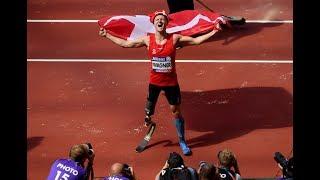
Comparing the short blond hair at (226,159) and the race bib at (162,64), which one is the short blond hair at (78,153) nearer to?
the short blond hair at (226,159)

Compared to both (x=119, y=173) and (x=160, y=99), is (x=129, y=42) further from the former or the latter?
(x=119, y=173)

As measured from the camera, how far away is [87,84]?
38.0ft

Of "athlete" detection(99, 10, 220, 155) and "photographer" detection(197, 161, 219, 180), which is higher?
"athlete" detection(99, 10, 220, 155)

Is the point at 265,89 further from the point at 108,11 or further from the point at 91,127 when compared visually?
the point at 108,11

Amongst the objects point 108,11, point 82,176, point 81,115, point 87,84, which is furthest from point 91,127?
point 108,11

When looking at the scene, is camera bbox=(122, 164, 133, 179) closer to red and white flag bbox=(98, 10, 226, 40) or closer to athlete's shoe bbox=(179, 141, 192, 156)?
athlete's shoe bbox=(179, 141, 192, 156)

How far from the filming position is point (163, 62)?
9.36 meters

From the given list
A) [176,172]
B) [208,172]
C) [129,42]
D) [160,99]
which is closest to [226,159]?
[208,172]

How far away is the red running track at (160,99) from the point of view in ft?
32.4

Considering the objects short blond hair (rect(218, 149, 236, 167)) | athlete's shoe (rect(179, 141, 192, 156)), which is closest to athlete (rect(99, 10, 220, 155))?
athlete's shoe (rect(179, 141, 192, 156))

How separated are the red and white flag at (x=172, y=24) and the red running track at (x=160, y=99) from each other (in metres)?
1.05

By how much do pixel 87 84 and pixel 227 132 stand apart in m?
2.96

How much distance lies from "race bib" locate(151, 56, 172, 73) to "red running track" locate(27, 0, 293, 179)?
1368mm

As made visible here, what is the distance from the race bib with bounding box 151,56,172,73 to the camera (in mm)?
9359
